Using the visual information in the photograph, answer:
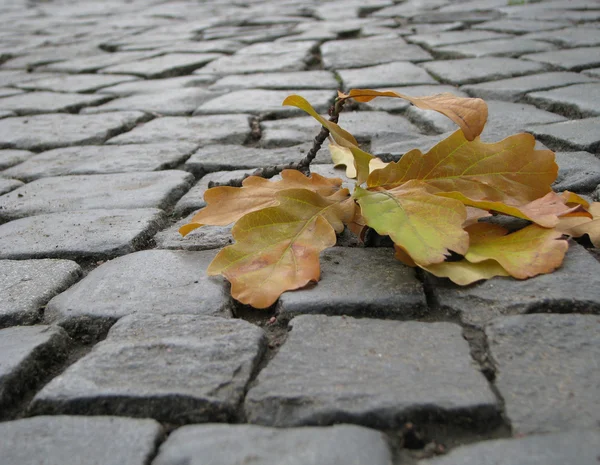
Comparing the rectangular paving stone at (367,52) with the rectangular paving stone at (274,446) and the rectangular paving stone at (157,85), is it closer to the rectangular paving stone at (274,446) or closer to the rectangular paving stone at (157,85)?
the rectangular paving stone at (157,85)

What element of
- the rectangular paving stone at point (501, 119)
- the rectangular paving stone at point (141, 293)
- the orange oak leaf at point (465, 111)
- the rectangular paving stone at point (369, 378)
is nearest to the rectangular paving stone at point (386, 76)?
the rectangular paving stone at point (501, 119)

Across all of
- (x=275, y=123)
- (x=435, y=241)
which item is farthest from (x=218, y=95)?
(x=435, y=241)

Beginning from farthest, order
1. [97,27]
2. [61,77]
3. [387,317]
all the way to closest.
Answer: [97,27] < [61,77] < [387,317]

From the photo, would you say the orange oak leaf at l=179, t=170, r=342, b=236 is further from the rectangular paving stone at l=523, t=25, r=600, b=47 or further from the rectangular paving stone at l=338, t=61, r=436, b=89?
the rectangular paving stone at l=523, t=25, r=600, b=47

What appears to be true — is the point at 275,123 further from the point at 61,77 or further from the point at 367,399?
the point at 61,77

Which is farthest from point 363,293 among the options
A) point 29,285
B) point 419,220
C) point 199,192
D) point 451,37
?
point 451,37

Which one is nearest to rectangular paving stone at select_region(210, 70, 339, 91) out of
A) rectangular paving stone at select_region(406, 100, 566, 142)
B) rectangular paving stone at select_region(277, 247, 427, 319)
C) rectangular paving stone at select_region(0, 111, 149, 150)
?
rectangular paving stone at select_region(0, 111, 149, 150)

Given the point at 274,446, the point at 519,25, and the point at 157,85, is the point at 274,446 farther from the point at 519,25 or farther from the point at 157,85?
the point at 519,25
